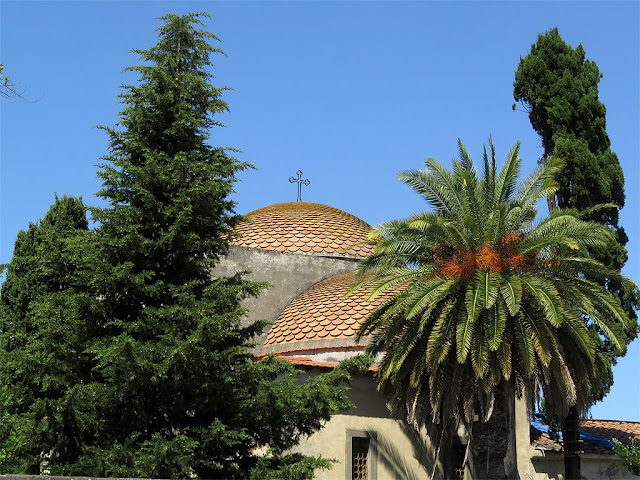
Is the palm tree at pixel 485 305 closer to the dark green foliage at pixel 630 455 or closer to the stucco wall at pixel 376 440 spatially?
the stucco wall at pixel 376 440

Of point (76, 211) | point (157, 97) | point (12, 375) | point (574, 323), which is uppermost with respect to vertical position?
point (157, 97)

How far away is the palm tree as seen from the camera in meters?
14.6

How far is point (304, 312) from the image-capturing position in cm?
2105

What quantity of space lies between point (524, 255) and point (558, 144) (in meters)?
9.40

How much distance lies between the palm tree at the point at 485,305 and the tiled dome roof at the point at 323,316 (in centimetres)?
310

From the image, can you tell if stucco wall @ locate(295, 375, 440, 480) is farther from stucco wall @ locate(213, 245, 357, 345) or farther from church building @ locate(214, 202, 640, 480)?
stucco wall @ locate(213, 245, 357, 345)

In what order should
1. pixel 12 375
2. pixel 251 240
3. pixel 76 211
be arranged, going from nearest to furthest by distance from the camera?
1. pixel 12 375
2. pixel 76 211
3. pixel 251 240

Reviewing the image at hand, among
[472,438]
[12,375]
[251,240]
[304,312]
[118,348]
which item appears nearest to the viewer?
[118,348]

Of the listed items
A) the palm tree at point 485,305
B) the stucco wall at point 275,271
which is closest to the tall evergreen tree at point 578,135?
the palm tree at point 485,305

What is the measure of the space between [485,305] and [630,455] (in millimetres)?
9650

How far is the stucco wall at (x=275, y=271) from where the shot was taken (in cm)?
2225

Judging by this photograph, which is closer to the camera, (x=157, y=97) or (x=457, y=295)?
(x=157, y=97)

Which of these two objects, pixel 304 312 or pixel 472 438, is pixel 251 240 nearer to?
pixel 304 312

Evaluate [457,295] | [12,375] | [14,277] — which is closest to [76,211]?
[14,277]
